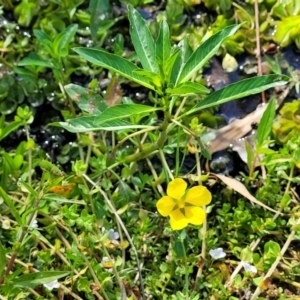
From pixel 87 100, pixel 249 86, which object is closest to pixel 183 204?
pixel 249 86

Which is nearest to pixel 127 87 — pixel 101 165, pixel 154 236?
pixel 101 165

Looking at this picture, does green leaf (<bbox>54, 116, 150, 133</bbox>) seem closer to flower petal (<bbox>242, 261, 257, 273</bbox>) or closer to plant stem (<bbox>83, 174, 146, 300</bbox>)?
plant stem (<bbox>83, 174, 146, 300</bbox>)

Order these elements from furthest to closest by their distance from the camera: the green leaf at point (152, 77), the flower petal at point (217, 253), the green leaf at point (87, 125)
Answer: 1. the flower petal at point (217, 253)
2. the green leaf at point (87, 125)
3. the green leaf at point (152, 77)

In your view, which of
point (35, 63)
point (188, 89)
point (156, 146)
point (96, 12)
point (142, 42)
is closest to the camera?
point (188, 89)

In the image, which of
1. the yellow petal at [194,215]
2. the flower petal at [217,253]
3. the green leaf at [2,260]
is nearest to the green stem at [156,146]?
the yellow petal at [194,215]

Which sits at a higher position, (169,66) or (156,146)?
(169,66)

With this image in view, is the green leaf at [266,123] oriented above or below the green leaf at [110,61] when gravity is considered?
below

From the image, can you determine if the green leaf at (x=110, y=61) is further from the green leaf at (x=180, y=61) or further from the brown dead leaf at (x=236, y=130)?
the brown dead leaf at (x=236, y=130)

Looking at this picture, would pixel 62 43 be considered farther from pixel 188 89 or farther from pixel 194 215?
pixel 194 215
